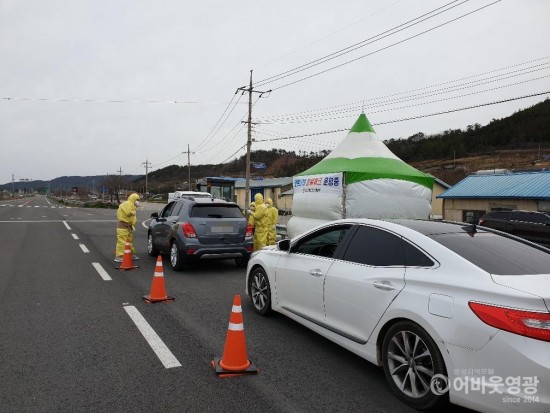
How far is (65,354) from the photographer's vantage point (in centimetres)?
420

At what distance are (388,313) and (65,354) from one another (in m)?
3.19

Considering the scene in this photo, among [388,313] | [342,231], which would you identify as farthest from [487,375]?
[342,231]

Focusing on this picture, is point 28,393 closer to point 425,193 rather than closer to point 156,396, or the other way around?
point 156,396

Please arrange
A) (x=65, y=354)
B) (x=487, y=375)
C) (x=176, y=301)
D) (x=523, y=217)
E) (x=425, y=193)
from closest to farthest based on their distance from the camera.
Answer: (x=487, y=375)
(x=65, y=354)
(x=176, y=301)
(x=425, y=193)
(x=523, y=217)

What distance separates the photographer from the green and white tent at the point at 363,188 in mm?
11414

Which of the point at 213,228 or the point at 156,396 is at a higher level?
the point at 213,228

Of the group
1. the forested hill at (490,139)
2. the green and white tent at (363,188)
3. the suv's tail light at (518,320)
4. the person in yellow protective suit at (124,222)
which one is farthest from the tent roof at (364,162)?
the forested hill at (490,139)

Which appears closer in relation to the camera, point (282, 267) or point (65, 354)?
point (65, 354)

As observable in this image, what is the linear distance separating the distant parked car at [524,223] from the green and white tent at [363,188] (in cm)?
492

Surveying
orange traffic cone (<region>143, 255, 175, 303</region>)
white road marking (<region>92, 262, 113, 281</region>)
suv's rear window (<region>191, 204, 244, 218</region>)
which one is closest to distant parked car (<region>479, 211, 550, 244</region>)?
suv's rear window (<region>191, 204, 244, 218</region>)

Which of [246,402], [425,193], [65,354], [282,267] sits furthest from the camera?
→ [425,193]

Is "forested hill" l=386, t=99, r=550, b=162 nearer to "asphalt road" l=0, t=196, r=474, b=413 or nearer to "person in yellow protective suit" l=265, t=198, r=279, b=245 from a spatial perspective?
"person in yellow protective suit" l=265, t=198, r=279, b=245

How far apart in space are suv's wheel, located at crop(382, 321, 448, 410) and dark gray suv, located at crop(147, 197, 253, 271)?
5533mm

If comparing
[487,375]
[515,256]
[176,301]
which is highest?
[515,256]
